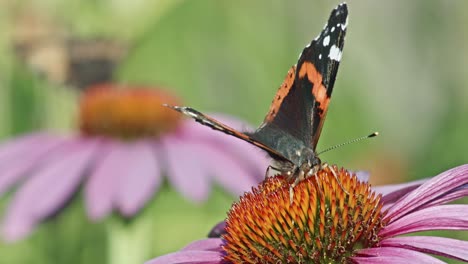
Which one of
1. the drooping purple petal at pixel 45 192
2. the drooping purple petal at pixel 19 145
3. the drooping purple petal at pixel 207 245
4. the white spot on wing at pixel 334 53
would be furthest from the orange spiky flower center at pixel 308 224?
the drooping purple petal at pixel 19 145

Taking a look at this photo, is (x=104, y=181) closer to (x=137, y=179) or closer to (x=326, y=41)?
(x=137, y=179)

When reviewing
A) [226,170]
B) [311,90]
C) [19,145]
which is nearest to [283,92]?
[311,90]

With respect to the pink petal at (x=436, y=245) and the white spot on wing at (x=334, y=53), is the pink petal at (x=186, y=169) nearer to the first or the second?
the white spot on wing at (x=334, y=53)

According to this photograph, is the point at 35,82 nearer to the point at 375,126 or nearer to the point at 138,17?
the point at 138,17

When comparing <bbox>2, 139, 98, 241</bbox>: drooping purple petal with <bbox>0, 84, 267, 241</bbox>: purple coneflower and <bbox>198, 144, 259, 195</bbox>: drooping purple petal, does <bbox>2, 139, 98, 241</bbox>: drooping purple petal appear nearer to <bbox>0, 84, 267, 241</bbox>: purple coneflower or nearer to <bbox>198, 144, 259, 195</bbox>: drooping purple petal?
<bbox>0, 84, 267, 241</bbox>: purple coneflower

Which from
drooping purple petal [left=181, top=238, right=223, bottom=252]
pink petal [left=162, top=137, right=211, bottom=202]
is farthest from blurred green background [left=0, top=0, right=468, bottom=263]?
drooping purple petal [left=181, top=238, right=223, bottom=252]

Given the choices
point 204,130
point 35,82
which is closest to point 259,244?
point 204,130
